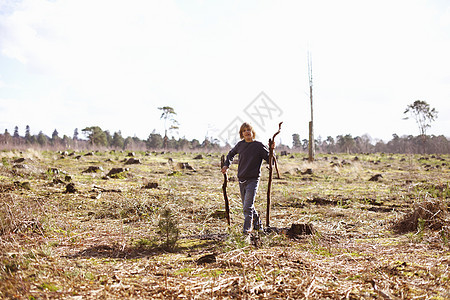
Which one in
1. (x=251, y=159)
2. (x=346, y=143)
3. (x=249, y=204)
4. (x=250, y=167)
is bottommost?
(x=249, y=204)

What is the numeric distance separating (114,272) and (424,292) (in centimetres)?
298

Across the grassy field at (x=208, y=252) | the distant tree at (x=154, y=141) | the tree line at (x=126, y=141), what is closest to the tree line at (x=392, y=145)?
the tree line at (x=126, y=141)

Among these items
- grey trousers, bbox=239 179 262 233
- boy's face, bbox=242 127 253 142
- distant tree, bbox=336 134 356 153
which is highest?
distant tree, bbox=336 134 356 153

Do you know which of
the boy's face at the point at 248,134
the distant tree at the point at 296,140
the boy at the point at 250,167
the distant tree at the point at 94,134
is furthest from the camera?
the distant tree at the point at 296,140

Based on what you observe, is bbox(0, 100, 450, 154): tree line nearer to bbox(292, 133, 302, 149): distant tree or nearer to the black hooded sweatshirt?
bbox(292, 133, 302, 149): distant tree

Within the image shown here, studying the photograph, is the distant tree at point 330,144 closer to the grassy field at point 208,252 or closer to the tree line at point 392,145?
the tree line at point 392,145

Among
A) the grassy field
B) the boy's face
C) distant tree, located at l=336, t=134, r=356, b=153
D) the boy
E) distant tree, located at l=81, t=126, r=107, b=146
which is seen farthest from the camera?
distant tree, located at l=336, t=134, r=356, b=153

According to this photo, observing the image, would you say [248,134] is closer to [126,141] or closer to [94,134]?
[94,134]

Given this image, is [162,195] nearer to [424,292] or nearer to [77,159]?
[424,292]

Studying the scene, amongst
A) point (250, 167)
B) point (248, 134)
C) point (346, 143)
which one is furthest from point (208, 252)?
point (346, 143)

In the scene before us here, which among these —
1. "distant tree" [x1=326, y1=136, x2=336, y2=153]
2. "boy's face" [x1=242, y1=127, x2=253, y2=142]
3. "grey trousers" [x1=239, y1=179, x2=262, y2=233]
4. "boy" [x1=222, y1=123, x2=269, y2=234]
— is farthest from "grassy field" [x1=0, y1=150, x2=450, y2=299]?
"distant tree" [x1=326, y1=136, x2=336, y2=153]

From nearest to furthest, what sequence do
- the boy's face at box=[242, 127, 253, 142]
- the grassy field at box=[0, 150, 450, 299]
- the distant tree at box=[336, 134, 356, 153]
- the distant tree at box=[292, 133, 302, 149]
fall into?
the grassy field at box=[0, 150, 450, 299]
the boy's face at box=[242, 127, 253, 142]
the distant tree at box=[336, 134, 356, 153]
the distant tree at box=[292, 133, 302, 149]

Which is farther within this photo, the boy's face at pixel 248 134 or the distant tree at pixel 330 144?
the distant tree at pixel 330 144

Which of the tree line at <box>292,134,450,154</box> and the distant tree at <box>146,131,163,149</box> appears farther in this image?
the distant tree at <box>146,131,163,149</box>
